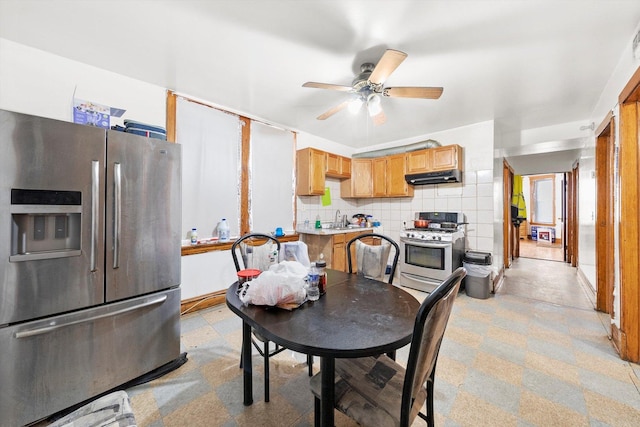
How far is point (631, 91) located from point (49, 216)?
4.00 m

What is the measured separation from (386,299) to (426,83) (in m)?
2.25

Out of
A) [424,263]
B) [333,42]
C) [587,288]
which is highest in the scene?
[333,42]

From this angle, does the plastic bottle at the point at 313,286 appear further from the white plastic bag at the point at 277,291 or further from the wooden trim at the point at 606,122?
the wooden trim at the point at 606,122

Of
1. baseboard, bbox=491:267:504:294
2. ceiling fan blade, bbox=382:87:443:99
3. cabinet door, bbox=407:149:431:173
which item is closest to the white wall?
ceiling fan blade, bbox=382:87:443:99

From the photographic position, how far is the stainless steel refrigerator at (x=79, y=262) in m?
1.29

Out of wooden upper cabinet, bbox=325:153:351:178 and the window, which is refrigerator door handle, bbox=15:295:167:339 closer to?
wooden upper cabinet, bbox=325:153:351:178

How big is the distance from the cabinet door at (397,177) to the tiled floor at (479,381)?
2179mm

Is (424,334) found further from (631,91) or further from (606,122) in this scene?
(606,122)

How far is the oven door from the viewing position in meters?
3.33

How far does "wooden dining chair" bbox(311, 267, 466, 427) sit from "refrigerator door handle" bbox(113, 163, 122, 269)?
146 cm

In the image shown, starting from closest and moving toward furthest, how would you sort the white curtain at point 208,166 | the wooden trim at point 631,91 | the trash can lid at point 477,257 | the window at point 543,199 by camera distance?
the wooden trim at point 631,91
the white curtain at point 208,166
the trash can lid at point 477,257
the window at point 543,199

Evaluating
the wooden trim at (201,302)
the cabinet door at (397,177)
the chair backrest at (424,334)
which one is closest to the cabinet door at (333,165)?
the cabinet door at (397,177)

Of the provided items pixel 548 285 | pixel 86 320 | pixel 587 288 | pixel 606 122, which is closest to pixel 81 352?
pixel 86 320

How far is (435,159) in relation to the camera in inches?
148
